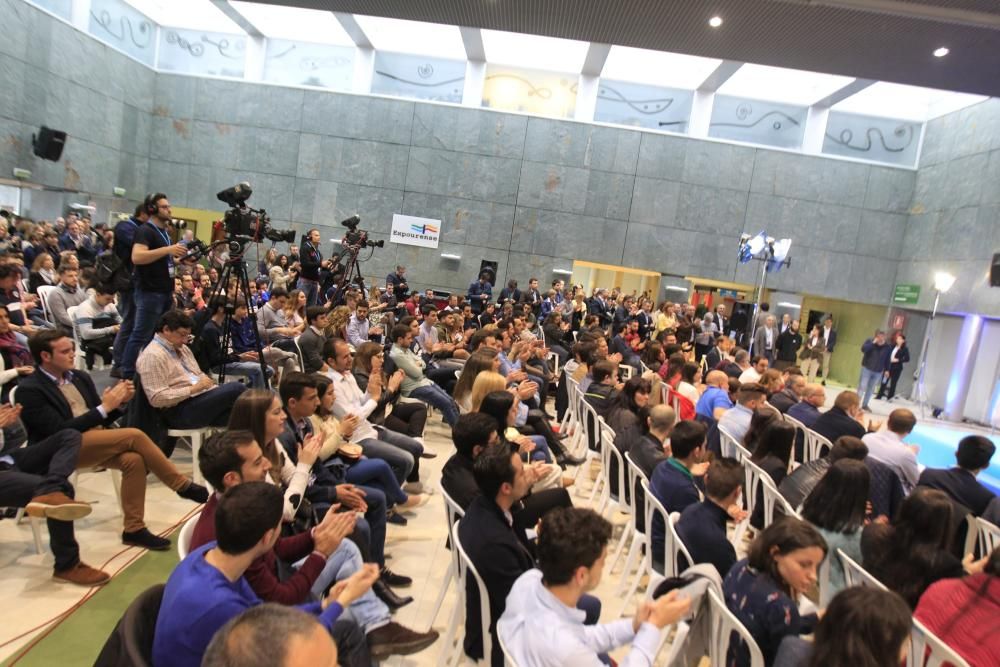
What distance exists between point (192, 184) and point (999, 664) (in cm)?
1650

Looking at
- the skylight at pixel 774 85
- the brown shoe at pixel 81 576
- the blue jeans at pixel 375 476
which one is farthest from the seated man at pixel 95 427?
the skylight at pixel 774 85

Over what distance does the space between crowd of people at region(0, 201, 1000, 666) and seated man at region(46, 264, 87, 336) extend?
0.07 ft

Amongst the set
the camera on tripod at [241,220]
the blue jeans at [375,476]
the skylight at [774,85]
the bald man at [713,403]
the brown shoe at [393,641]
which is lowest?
the brown shoe at [393,641]

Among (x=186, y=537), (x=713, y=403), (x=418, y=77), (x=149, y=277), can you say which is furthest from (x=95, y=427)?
(x=418, y=77)

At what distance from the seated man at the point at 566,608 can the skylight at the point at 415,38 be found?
14.3 m

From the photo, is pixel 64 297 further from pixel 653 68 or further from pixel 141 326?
pixel 653 68

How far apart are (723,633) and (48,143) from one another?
14184 mm

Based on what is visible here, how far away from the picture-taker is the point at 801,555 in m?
2.02

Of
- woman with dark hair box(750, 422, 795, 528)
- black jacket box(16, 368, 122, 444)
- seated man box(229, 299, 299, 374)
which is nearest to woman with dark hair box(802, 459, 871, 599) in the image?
woman with dark hair box(750, 422, 795, 528)

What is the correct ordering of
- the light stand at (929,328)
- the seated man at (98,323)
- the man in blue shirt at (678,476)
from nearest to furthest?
1. the man in blue shirt at (678,476)
2. the seated man at (98,323)
3. the light stand at (929,328)

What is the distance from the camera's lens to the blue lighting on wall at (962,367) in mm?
12055

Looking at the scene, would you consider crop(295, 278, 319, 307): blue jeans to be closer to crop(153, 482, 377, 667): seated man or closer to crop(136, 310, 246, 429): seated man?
crop(136, 310, 246, 429): seated man

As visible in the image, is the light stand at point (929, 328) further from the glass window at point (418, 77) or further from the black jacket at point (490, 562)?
the black jacket at point (490, 562)

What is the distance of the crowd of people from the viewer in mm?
1702
